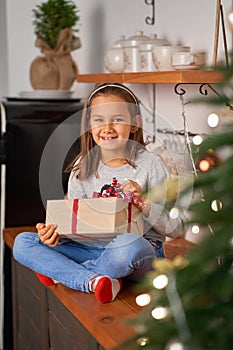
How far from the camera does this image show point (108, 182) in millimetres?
1802

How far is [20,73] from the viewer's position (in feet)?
12.5

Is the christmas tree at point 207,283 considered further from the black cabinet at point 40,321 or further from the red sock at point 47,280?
the red sock at point 47,280

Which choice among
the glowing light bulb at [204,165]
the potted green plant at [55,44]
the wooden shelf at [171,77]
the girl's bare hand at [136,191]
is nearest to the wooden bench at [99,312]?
the girl's bare hand at [136,191]

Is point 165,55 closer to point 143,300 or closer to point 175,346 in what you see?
point 143,300

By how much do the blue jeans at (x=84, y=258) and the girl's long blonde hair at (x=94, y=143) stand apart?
199 mm

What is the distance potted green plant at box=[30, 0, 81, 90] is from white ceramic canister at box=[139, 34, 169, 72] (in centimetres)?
64

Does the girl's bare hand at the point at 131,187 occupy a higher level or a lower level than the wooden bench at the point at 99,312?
higher

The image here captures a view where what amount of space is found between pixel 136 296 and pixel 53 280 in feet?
0.86

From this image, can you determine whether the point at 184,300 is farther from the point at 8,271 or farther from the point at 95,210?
the point at 8,271

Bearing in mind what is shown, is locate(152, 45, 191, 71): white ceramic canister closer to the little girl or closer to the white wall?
the white wall

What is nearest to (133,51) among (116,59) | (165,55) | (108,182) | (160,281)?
(116,59)

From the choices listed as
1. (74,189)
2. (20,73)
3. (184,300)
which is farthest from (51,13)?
(184,300)

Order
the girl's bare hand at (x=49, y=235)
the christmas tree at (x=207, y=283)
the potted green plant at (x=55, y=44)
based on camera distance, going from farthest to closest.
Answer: the potted green plant at (x=55, y=44) → the girl's bare hand at (x=49, y=235) → the christmas tree at (x=207, y=283)

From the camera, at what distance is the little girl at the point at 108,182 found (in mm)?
1758
